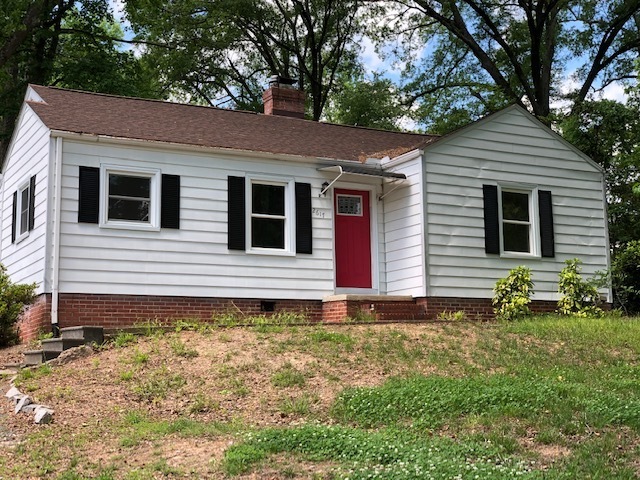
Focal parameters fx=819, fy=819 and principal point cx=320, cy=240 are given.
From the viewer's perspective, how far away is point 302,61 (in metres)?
31.0

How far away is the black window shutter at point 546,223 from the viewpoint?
16.2 meters

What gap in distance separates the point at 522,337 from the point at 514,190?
5.08 metres

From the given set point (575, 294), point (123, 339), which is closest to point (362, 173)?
point (575, 294)

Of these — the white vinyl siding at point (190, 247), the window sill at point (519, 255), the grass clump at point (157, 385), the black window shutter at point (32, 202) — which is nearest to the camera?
the grass clump at point (157, 385)

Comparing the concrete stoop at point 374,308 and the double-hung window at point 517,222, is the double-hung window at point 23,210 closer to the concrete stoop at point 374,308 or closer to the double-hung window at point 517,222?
the concrete stoop at point 374,308

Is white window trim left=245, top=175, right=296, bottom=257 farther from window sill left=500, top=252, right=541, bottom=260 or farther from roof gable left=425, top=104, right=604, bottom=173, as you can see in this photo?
window sill left=500, top=252, right=541, bottom=260

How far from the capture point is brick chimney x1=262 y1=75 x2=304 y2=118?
19.1 meters

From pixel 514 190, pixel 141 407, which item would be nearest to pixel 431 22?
pixel 514 190

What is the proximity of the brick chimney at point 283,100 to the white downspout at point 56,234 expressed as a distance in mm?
6776

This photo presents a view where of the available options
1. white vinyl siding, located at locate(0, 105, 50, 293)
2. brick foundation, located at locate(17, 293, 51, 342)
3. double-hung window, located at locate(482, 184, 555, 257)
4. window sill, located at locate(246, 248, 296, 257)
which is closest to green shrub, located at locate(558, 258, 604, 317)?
double-hung window, located at locate(482, 184, 555, 257)

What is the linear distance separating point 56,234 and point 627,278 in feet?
39.6

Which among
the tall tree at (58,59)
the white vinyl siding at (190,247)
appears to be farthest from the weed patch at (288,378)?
the tall tree at (58,59)

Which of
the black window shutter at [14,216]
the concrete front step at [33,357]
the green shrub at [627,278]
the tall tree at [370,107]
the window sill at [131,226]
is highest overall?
the tall tree at [370,107]

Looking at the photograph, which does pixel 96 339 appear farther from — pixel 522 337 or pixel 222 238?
pixel 522 337
